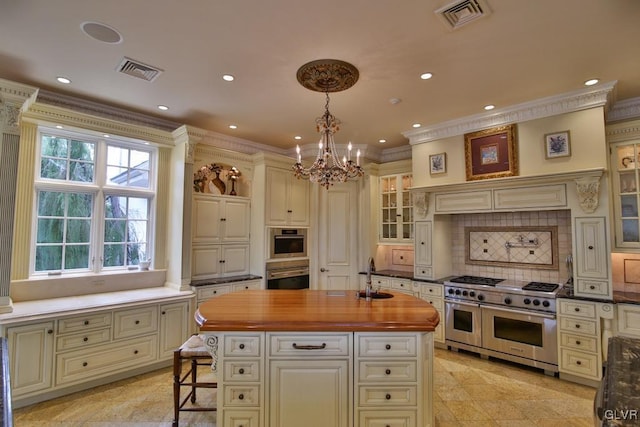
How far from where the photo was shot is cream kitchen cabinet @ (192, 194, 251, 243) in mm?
4273

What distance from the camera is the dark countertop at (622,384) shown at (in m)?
0.88

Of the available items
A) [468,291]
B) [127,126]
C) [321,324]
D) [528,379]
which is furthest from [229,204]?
[528,379]

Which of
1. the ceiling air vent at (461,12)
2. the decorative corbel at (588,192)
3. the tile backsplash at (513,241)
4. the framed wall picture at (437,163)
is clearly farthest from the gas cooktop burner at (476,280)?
the ceiling air vent at (461,12)

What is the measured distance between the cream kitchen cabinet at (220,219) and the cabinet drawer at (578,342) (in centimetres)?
405

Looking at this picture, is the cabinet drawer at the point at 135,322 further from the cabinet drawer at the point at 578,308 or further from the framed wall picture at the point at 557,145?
the framed wall picture at the point at 557,145

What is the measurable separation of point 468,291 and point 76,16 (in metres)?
4.50

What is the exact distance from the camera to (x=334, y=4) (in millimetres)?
1966

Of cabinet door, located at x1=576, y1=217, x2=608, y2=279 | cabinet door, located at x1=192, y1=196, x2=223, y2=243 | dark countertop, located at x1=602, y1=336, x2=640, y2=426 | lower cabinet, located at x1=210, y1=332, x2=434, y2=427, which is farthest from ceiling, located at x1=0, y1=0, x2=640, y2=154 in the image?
lower cabinet, located at x1=210, y1=332, x2=434, y2=427

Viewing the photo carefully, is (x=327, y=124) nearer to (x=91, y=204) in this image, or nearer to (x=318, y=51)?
(x=318, y=51)

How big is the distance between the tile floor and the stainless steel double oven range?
0.75 ft

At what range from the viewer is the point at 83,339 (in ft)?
10.1

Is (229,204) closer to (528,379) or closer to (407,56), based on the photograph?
(407,56)

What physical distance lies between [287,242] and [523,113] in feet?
11.4

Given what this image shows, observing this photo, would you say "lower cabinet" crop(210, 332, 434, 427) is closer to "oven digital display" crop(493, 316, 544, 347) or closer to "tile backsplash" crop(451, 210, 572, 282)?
"oven digital display" crop(493, 316, 544, 347)
